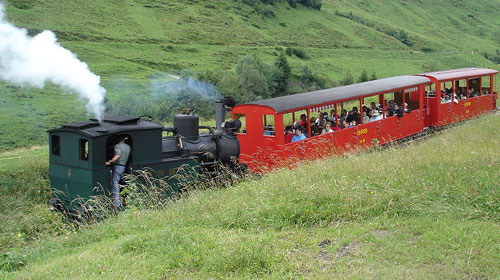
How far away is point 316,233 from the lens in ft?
23.6

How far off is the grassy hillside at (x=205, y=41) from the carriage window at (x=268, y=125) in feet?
57.6

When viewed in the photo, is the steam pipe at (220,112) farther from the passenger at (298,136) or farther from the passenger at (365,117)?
the passenger at (365,117)

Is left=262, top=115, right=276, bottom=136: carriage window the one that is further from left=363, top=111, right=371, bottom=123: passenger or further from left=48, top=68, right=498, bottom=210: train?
left=363, top=111, right=371, bottom=123: passenger

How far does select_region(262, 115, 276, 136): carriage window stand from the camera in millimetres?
14133

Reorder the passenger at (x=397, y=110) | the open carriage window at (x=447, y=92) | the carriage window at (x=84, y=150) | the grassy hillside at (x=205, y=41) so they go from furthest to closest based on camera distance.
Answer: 1. the grassy hillside at (x=205, y=41)
2. the open carriage window at (x=447, y=92)
3. the passenger at (x=397, y=110)
4. the carriage window at (x=84, y=150)

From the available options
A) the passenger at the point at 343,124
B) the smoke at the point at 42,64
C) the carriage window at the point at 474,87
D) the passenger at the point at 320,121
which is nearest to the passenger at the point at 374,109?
the passenger at the point at 343,124

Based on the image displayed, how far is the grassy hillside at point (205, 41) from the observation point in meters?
35.7

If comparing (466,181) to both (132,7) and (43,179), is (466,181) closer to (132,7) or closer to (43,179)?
(43,179)

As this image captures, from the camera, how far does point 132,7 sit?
67562 mm

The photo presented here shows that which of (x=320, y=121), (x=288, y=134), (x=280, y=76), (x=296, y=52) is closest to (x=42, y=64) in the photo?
(x=288, y=134)

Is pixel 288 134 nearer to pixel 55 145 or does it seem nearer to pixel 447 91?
pixel 55 145

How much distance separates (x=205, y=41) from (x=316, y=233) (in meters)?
59.6

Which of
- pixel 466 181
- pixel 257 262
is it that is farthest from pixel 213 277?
pixel 466 181

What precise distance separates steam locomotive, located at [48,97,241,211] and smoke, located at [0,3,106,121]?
3.98 m
